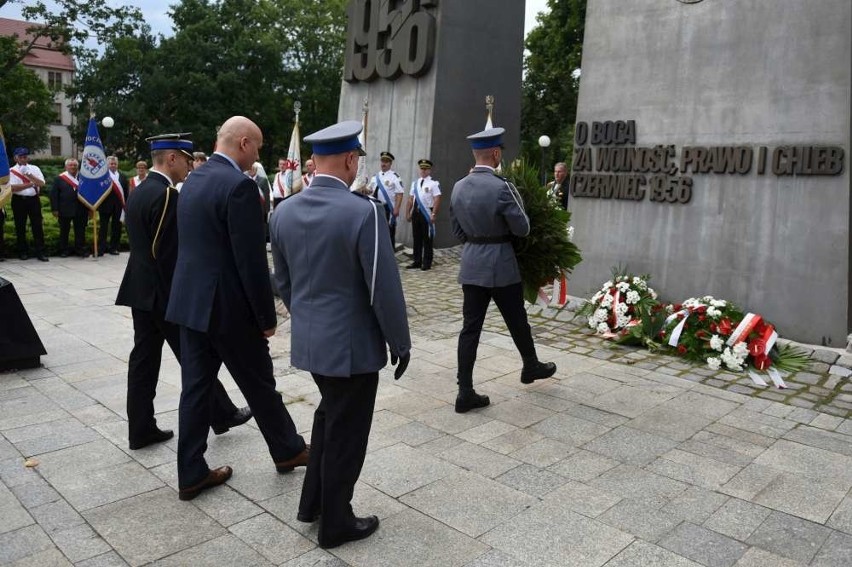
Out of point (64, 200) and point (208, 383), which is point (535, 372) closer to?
A: point (208, 383)

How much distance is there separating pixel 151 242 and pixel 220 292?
2.68 feet

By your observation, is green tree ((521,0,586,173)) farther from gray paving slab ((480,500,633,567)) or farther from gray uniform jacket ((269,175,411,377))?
gray uniform jacket ((269,175,411,377))

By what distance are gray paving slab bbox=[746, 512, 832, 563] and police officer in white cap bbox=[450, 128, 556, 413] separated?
221 cm

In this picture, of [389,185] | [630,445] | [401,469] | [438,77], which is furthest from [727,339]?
[438,77]

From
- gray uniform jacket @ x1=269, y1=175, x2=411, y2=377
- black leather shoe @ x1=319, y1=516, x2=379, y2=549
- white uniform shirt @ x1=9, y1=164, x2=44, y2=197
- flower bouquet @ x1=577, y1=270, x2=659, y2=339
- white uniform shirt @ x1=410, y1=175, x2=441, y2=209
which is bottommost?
black leather shoe @ x1=319, y1=516, x2=379, y2=549

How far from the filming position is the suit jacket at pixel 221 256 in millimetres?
3555

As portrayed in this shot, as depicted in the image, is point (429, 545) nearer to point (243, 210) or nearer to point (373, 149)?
point (243, 210)

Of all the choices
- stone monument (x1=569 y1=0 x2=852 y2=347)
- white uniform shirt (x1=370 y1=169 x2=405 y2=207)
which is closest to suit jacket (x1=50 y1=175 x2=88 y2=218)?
white uniform shirt (x1=370 y1=169 x2=405 y2=207)

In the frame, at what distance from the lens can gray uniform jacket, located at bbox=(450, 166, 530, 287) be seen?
522 centimetres

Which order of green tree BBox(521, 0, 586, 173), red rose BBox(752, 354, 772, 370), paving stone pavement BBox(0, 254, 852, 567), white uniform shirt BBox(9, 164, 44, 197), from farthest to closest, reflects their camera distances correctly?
green tree BBox(521, 0, 586, 173) < white uniform shirt BBox(9, 164, 44, 197) < red rose BBox(752, 354, 772, 370) < paving stone pavement BBox(0, 254, 852, 567)

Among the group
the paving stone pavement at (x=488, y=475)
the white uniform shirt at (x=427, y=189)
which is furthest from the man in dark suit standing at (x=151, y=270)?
the white uniform shirt at (x=427, y=189)

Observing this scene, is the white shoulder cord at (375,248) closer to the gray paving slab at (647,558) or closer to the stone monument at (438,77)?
the gray paving slab at (647,558)

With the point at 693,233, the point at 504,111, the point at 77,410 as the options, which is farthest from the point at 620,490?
the point at 504,111

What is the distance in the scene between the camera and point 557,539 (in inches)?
134
